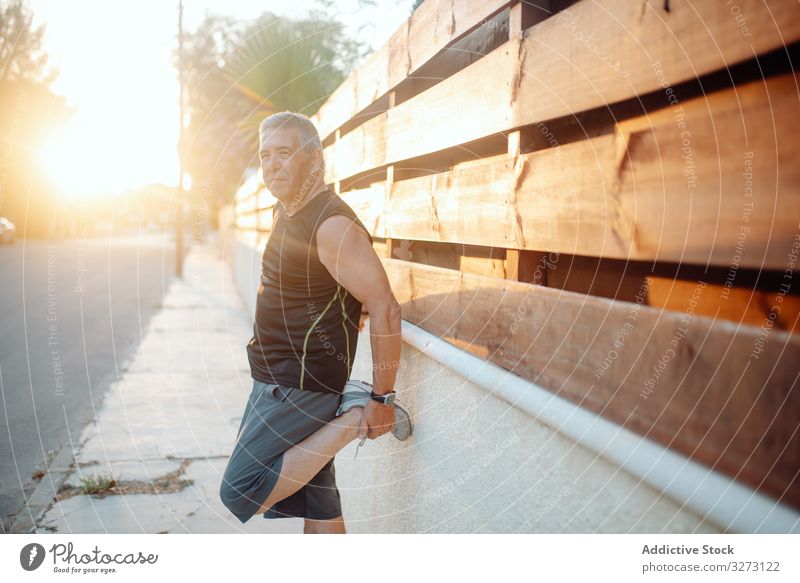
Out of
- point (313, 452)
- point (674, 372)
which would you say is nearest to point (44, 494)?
point (313, 452)

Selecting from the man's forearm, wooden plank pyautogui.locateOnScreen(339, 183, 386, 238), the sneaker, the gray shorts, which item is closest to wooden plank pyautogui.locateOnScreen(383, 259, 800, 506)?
the man's forearm

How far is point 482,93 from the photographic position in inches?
77.3

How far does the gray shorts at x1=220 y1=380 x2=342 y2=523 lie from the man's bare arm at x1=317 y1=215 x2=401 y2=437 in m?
0.33

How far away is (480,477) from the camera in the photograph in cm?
194

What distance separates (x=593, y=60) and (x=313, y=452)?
5.42 ft

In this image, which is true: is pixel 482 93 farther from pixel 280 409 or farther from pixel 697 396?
pixel 280 409

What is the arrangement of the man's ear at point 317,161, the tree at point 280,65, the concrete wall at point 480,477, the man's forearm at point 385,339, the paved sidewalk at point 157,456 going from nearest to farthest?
the concrete wall at point 480,477 < the man's forearm at point 385,339 < the man's ear at point 317,161 < the paved sidewalk at point 157,456 < the tree at point 280,65

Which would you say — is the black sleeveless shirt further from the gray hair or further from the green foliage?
the green foliage

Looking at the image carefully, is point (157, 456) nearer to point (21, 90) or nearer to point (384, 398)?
point (384, 398)

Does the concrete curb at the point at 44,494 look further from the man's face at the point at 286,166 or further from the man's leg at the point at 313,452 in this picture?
the man's face at the point at 286,166

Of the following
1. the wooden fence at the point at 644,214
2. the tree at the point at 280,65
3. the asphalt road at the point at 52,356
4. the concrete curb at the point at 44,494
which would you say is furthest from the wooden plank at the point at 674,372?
the tree at the point at 280,65

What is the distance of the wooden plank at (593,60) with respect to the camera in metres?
1.05

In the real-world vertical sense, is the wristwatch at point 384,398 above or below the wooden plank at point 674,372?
below
